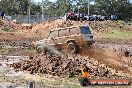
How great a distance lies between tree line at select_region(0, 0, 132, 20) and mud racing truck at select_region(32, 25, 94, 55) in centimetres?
6087

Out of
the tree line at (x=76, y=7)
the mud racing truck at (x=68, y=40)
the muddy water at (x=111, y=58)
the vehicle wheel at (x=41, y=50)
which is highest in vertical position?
the tree line at (x=76, y=7)

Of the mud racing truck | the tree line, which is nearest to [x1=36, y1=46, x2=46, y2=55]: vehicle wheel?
the mud racing truck

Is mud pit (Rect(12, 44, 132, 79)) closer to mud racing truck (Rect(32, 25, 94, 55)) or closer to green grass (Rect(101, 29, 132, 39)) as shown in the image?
mud racing truck (Rect(32, 25, 94, 55))

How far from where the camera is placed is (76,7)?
10050cm

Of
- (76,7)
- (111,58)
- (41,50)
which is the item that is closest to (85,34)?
(111,58)

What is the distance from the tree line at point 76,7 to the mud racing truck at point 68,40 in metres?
60.9

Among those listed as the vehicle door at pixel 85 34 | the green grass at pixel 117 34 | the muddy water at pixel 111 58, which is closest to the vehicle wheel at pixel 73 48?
the muddy water at pixel 111 58

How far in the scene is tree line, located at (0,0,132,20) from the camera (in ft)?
305

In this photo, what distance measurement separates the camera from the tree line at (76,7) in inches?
3654

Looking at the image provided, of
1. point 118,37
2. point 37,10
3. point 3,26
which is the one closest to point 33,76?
point 118,37

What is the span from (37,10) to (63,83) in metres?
93.4

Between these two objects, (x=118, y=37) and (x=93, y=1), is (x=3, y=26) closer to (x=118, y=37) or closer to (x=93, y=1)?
(x=118, y=37)

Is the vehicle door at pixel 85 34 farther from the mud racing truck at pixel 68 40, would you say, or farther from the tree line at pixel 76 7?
the tree line at pixel 76 7

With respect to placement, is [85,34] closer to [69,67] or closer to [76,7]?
[69,67]
